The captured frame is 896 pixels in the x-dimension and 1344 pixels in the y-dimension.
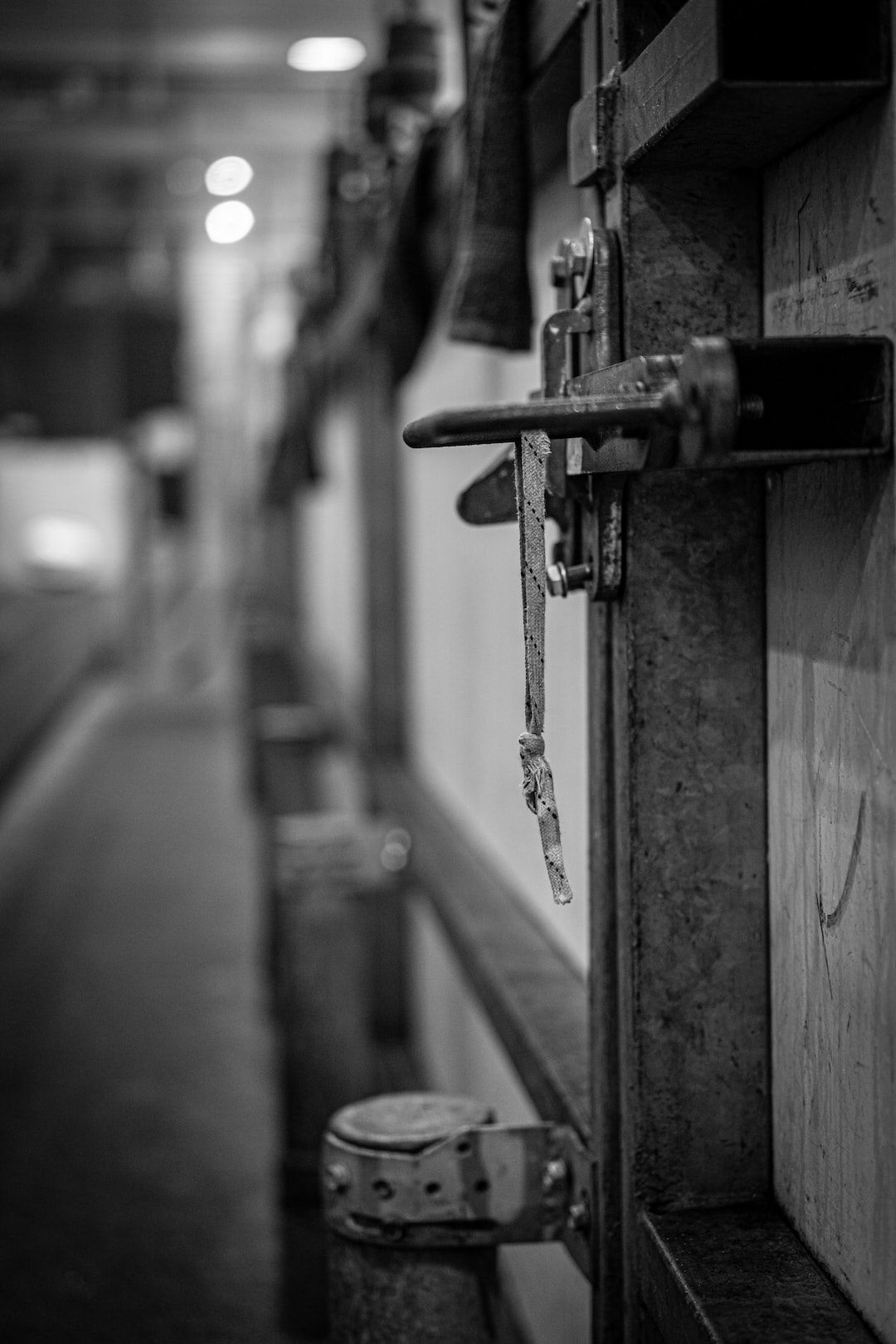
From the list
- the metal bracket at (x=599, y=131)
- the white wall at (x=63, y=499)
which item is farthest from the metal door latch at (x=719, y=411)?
the white wall at (x=63, y=499)

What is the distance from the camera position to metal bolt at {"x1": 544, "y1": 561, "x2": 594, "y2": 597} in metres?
1.63

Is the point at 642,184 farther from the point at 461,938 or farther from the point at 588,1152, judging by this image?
the point at 461,938

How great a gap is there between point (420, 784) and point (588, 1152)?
2895 mm

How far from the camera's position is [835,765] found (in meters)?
1.43

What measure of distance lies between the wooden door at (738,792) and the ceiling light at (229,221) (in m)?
8.69

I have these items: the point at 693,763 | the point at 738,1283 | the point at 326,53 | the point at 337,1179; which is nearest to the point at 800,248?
the point at 693,763

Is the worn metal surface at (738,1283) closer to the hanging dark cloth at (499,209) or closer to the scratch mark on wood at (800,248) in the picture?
the scratch mark on wood at (800,248)

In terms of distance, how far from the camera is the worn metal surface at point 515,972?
2.06 m

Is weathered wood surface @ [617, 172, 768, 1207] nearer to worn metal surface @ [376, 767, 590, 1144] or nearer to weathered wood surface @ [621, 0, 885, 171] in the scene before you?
weathered wood surface @ [621, 0, 885, 171]

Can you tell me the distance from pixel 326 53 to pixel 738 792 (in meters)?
6.01

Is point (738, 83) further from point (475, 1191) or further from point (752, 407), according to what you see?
point (475, 1191)

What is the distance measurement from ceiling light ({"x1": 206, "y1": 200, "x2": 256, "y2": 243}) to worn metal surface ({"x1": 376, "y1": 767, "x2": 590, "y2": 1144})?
7.03 m

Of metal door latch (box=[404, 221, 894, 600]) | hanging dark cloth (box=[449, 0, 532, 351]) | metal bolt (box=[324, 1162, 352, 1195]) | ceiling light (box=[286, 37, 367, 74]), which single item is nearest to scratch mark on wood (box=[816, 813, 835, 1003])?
metal door latch (box=[404, 221, 894, 600])

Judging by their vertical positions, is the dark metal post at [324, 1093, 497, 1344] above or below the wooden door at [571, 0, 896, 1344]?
below
